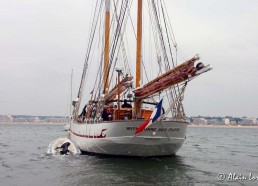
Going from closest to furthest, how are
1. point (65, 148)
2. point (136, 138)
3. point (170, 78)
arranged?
point (170, 78)
point (136, 138)
point (65, 148)

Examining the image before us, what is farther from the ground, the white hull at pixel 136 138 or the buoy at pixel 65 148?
the white hull at pixel 136 138

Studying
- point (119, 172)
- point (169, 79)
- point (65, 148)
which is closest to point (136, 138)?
point (119, 172)

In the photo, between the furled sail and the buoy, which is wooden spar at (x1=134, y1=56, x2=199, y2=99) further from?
the buoy

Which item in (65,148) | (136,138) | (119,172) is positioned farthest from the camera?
(65,148)

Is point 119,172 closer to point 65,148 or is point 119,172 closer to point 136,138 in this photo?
point 136,138

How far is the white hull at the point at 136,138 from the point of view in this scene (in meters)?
22.4

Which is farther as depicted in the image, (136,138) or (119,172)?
(136,138)

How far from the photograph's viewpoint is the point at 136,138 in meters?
22.4

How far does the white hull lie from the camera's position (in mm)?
22438

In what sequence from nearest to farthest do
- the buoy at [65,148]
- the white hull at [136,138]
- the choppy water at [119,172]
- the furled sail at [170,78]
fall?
1. the choppy water at [119,172]
2. the furled sail at [170,78]
3. the white hull at [136,138]
4. the buoy at [65,148]

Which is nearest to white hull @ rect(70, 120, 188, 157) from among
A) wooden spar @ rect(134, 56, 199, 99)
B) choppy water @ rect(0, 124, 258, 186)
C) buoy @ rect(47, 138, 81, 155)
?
choppy water @ rect(0, 124, 258, 186)

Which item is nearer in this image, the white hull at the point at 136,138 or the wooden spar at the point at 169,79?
the wooden spar at the point at 169,79

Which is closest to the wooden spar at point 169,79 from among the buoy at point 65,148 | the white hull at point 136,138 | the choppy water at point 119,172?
the white hull at point 136,138

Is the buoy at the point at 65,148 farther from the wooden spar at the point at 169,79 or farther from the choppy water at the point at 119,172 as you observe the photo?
the wooden spar at the point at 169,79
